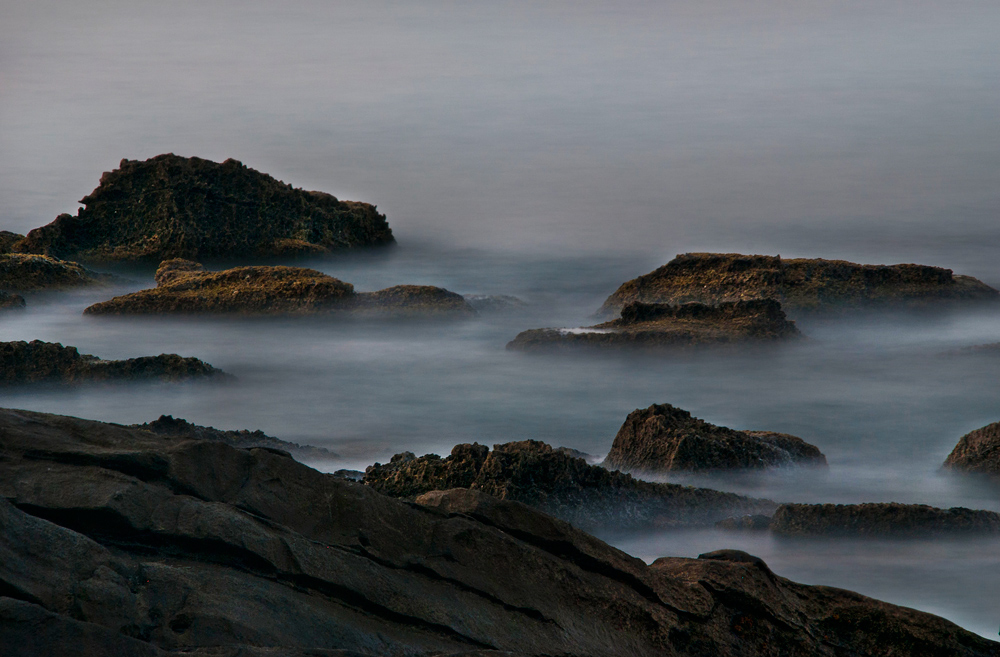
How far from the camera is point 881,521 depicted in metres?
7.97

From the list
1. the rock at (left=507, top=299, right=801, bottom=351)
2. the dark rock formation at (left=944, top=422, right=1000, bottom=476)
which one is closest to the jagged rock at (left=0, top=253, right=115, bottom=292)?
the rock at (left=507, top=299, right=801, bottom=351)

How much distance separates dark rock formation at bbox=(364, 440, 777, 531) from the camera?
7.80 m

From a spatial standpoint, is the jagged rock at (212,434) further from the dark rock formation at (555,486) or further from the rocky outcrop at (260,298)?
the rocky outcrop at (260,298)

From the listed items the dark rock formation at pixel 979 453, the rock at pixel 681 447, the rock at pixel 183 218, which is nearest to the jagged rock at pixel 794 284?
the dark rock formation at pixel 979 453

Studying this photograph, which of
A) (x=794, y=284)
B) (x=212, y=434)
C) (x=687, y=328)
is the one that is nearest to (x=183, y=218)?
(x=687, y=328)

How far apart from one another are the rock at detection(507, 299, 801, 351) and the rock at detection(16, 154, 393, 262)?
28.5ft

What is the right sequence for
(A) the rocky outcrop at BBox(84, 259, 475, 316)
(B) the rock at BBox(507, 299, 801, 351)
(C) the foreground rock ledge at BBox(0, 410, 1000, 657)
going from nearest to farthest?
(C) the foreground rock ledge at BBox(0, 410, 1000, 657)
(B) the rock at BBox(507, 299, 801, 351)
(A) the rocky outcrop at BBox(84, 259, 475, 316)

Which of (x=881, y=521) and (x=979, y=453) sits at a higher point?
(x=979, y=453)

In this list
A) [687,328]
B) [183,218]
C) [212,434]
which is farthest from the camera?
[183,218]

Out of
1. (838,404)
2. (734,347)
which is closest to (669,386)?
(734,347)

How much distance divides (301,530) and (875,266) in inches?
635

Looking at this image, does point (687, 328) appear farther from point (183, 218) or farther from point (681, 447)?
point (183, 218)

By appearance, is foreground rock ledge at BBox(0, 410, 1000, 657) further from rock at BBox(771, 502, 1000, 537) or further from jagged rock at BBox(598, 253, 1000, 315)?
jagged rock at BBox(598, 253, 1000, 315)

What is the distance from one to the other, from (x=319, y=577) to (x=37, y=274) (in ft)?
54.1
